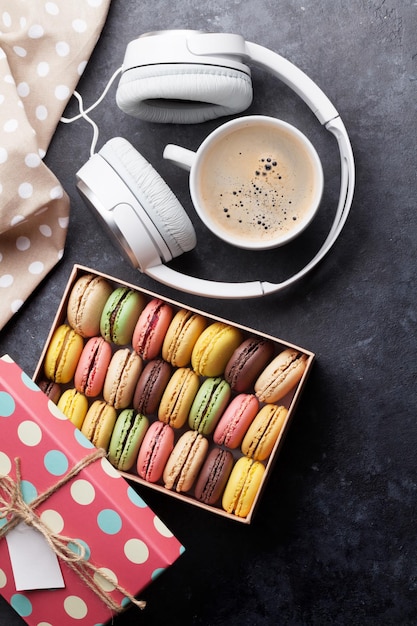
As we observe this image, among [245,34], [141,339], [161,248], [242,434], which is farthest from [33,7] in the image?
[242,434]

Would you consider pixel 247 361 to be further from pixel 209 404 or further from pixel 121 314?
pixel 121 314

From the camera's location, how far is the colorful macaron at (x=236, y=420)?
1108 millimetres

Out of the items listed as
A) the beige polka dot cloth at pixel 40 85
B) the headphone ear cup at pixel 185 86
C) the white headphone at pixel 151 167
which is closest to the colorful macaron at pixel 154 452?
the white headphone at pixel 151 167

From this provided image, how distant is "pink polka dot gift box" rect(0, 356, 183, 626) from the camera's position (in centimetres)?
95

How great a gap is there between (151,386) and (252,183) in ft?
1.17

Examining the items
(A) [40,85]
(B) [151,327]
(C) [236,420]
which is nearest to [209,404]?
(C) [236,420]

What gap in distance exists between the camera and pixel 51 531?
96 cm

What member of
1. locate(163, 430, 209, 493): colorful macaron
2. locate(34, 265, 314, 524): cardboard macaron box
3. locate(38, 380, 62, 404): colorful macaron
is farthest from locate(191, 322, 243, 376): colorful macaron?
locate(38, 380, 62, 404): colorful macaron

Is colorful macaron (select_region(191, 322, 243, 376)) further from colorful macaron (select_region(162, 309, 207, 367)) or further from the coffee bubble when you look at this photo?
the coffee bubble

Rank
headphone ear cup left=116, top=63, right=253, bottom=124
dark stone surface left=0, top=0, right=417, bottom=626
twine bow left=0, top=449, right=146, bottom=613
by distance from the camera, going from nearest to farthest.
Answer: twine bow left=0, top=449, right=146, bottom=613 → headphone ear cup left=116, top=63, right=253, bottom=124 → dark stone surface left=0, top=0, right=417, bottom=626

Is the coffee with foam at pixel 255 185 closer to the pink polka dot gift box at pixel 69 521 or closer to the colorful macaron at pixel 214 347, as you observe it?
the colorful macaron at pixel 214 347

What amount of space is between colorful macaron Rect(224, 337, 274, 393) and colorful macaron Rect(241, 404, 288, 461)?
0.06 metres

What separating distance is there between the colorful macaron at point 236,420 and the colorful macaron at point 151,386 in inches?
4.3

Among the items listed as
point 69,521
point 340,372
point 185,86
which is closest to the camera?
point 69,521
